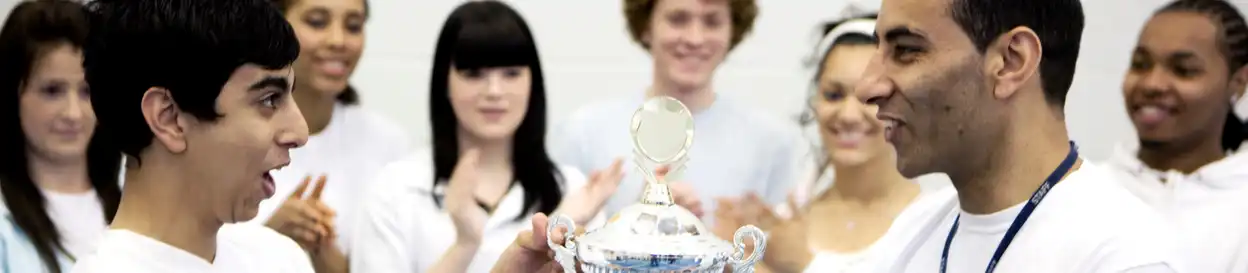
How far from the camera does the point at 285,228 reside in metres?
2.41

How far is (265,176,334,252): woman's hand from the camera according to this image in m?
2.37

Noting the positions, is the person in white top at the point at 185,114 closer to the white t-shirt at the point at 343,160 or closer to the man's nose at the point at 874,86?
the man's nose at the point at 874,86

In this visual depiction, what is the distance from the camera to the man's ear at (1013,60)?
1567 millimetres

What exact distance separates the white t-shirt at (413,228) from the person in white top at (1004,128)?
3.52 ft

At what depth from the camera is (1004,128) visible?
1.62 metres

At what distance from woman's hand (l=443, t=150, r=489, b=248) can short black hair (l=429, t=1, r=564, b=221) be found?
178 millimetres

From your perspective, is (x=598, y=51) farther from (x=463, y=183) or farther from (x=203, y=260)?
(x=203, y=260)

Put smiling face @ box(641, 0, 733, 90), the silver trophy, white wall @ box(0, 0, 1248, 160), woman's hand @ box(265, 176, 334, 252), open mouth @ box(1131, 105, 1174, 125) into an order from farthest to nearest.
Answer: white wall @ box(0, 0, 1248, 160)
smiling face @ box(641, 0, 733, 90)
open mouth @ box(1131, 105, 1174, 125)
woman's hand @ box(265, 176, 334, 252)
the silver trophy

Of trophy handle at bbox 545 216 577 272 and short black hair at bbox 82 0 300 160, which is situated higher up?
short black hair at bbox 82 0 300 160

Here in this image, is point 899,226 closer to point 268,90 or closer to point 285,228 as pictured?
point 268,90

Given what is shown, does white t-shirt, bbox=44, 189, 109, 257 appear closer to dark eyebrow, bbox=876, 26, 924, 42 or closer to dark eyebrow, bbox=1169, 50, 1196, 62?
dark eyebrow, bbox=876, 26, 924, 42

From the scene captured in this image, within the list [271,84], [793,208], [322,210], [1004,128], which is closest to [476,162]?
[322,210]

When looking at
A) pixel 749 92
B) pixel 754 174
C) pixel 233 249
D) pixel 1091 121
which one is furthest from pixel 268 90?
pixel 1091 121

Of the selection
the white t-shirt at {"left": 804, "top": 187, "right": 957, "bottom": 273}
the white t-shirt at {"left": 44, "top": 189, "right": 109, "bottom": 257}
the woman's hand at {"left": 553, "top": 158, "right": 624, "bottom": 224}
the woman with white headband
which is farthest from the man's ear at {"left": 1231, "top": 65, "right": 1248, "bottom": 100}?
the white t-shirt at {"left": 44, "top": 189, "right": 109, "bottom": 257}
